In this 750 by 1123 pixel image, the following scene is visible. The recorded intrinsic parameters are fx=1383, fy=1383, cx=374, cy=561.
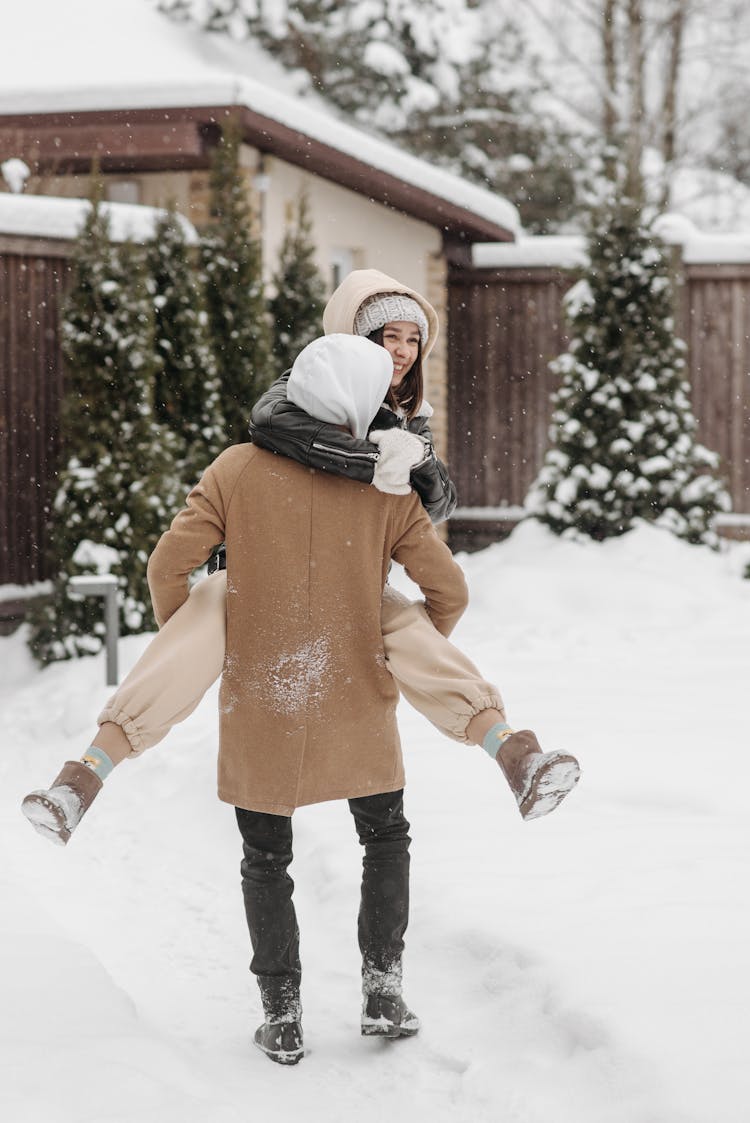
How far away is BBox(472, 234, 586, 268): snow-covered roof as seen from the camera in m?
13.5

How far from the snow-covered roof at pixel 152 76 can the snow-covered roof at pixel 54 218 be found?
163 centimetres

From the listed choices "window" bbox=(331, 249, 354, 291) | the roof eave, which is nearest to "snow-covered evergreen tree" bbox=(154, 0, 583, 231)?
"window" bbox=(331, 249, 354, 291)

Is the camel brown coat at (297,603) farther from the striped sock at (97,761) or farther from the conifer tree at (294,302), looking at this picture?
the conifer tree at (294,302)

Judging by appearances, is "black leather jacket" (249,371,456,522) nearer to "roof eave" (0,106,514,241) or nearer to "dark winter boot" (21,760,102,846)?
"dark winter boot" (21,760,102,846)

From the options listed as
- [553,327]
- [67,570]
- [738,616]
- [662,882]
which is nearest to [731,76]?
[553,327]

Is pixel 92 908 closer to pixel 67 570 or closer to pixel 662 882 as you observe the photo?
pixel 662 882

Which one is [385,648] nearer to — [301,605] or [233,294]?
[301,605]

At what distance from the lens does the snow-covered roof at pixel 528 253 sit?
13.5 meters

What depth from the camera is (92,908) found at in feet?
14.8

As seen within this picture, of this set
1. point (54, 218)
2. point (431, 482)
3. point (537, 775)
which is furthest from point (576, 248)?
point (537, 775)

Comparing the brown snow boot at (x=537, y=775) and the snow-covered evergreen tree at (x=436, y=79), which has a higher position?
the snow-covered evergreen tree at (x=436, y=79)

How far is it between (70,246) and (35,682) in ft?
9.25

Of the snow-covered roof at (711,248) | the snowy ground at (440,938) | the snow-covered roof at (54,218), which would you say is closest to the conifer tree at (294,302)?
the snow-covered roof at (54,218)

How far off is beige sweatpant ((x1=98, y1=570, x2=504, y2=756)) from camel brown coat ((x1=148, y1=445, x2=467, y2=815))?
0.16 feet
